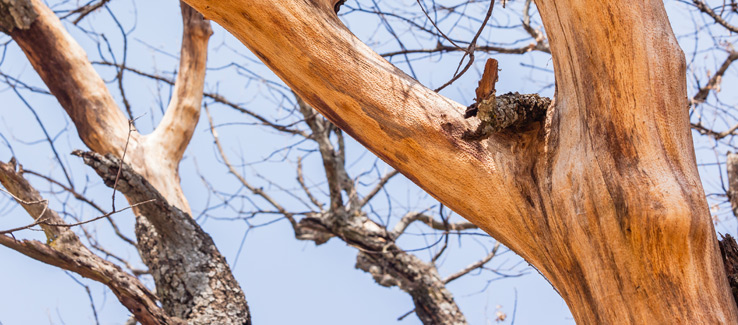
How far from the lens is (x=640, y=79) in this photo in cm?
129

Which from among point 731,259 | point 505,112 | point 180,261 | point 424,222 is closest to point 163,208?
point 180,261

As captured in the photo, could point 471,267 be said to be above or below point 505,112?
above

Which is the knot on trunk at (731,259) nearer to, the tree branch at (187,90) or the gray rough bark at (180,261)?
the gray rough bark at (180,261)

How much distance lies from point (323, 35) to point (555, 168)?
0.65 m

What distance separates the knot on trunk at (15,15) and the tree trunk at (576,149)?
1882mm

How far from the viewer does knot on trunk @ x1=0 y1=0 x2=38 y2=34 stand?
282 cm

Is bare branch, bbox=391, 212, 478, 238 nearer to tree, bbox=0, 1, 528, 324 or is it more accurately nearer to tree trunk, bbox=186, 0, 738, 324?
tree, bbox=0, 1, 528, 324

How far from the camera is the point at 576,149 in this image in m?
1.31

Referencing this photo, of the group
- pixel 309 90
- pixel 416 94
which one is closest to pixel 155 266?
pixel 309 90

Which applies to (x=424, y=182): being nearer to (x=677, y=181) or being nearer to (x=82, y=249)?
(x=677, y=181)

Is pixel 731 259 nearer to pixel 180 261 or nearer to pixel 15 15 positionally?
pixel 180 261

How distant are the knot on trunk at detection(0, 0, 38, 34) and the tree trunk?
1882 mm

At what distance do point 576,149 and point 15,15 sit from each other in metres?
2.80

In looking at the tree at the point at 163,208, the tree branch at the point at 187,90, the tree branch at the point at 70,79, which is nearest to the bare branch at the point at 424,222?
the tree at the point at 163,208
